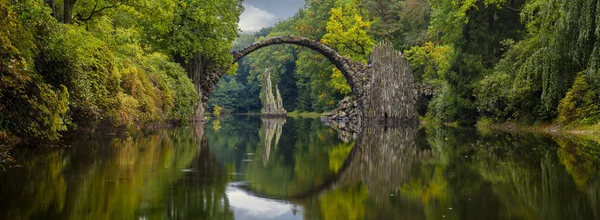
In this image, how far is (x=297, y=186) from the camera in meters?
7.20

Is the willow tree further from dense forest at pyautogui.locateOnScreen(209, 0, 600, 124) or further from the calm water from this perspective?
the calm water

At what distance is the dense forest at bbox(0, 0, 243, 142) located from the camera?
29.8ft

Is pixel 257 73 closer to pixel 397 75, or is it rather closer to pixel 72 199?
pixel 397 75

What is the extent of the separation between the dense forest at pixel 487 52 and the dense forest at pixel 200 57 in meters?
0.06

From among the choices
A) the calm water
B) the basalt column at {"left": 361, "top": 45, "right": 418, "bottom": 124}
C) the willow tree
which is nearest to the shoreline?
the willow tree

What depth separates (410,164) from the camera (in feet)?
32.9

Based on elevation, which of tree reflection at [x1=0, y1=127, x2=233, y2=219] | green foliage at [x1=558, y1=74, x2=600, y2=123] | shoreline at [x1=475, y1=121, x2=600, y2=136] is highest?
green foliage at [x1=558, y1=74, x2=600, y2=123]

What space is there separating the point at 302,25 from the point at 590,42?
39.9m

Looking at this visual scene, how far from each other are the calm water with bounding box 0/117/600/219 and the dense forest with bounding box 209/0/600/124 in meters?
7.50

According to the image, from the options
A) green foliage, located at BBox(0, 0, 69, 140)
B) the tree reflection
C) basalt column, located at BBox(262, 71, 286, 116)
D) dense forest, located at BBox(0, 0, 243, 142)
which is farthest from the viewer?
basalt column, located at BBox(262, 71, 286, 116)

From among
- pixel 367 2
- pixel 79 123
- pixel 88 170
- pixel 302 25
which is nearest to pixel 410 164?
pixel 88 170

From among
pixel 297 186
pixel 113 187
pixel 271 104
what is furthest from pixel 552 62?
pixel 271 104

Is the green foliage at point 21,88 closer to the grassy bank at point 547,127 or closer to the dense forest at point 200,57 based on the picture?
the dense forest at point 200,57

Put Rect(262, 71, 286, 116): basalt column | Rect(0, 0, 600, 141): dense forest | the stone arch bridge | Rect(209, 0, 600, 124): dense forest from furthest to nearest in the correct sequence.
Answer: Rect(262, 71, 286, 116): basalt column → the stone arch bridge → Rect(209, 0, 600, 124): dense forest → Rect(0, 0, 600, 141): dense forest
